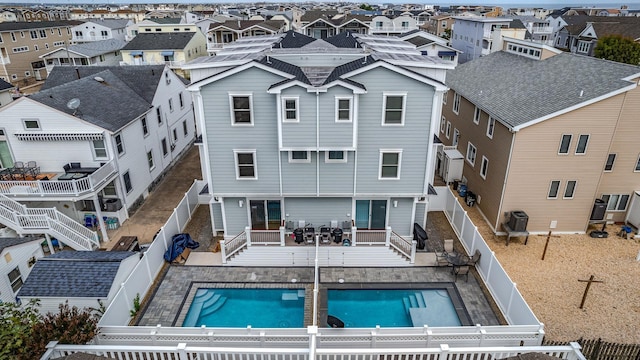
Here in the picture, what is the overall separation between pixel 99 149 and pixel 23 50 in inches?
2047

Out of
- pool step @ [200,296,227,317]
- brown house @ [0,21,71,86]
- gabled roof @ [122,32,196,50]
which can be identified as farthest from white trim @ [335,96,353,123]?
brown house @ [0,21,71,86]

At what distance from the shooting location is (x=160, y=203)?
23.9 m

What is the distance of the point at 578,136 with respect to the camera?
1855 centimetres

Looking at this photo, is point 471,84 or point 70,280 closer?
point 70,280

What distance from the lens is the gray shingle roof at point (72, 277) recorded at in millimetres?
13289

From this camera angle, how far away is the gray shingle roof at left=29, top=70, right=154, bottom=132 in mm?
20297

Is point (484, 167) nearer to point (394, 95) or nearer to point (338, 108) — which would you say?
point (394, 95)

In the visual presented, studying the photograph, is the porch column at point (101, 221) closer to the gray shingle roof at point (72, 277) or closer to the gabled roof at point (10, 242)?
the gabled roof at point (10, 242)

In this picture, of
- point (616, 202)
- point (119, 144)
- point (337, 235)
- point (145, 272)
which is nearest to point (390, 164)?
point (337, 235)

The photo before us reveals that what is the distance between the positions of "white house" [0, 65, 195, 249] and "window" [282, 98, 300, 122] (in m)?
10.5

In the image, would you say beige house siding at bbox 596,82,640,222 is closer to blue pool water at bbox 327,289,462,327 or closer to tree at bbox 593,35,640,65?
blue pool water at bbox 327,289,462,327

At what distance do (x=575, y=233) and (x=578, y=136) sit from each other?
18.5ft

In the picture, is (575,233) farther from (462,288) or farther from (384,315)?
(384,315)

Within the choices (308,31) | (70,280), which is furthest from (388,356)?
(308,31)
